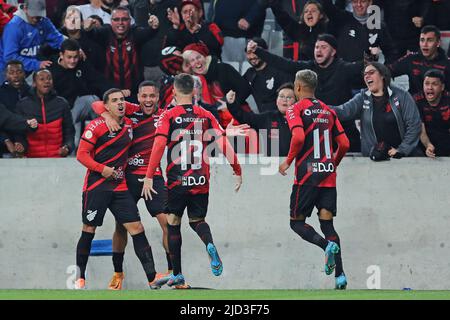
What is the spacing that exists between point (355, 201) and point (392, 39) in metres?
2.16

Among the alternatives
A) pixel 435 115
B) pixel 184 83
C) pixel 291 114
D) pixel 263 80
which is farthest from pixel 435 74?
pixel 184 83

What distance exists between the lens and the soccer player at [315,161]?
12961 millimetres

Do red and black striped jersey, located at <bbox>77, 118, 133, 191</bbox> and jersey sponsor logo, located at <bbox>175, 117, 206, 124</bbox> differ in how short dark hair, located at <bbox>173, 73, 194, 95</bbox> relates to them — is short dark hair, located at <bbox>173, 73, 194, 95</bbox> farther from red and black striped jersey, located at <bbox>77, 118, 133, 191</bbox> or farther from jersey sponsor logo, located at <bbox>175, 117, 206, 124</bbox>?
red and black striped jersey, located at <bbox>77, 118, 133, 191</bbox>

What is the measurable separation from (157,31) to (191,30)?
1.49 feet

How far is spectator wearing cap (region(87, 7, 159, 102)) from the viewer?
15.5 meters

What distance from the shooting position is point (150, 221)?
49.1 ft

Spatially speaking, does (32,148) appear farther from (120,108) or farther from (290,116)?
(290,116)

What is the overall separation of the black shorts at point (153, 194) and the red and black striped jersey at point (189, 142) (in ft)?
3.64

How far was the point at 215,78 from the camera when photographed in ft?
50.0

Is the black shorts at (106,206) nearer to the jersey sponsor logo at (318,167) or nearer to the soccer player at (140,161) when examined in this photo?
the soccer player at (140,161)

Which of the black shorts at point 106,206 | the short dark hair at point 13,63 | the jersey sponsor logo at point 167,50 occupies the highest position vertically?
the jersey sponsor logo at point 167,50

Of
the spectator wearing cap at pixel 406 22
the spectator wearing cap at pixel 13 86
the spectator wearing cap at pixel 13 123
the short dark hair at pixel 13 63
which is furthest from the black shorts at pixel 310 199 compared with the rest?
the short dark hair at pixel 13 63

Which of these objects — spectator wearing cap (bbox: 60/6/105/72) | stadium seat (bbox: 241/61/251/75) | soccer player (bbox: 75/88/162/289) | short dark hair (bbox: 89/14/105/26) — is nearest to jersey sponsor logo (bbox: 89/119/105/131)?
soccer player (bbox: 75/88/162/289)
